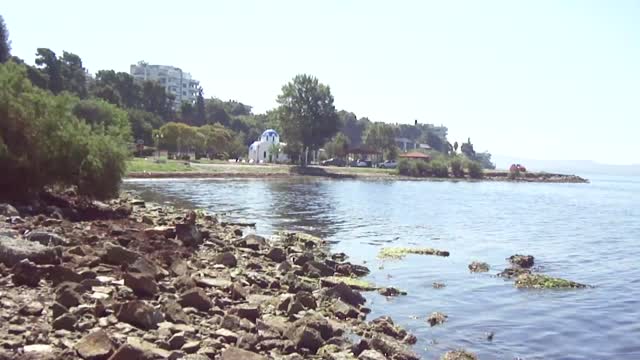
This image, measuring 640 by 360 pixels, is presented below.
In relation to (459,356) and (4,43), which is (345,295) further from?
(4,43)

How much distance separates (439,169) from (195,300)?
451 feet

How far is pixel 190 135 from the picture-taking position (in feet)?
400

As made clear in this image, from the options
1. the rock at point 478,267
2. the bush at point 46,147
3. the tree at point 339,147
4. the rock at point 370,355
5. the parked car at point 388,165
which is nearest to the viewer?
the rock at point 370,355

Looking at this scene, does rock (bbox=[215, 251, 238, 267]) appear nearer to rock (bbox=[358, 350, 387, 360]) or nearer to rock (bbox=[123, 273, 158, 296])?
rock (bbox=[123, 273, 158, 296])

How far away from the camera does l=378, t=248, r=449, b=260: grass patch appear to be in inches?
1127

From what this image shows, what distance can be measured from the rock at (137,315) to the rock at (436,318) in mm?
8210

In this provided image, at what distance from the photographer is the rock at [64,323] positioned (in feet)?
34.4

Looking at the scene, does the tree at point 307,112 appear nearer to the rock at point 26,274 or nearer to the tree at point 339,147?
the tree at point 339,147

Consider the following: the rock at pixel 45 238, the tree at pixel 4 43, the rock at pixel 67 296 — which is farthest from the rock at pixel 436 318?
the tree at pixel 4 43

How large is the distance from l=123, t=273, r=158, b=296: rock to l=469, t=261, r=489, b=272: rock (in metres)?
16.1

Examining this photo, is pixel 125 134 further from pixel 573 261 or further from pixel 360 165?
pixel 360 165

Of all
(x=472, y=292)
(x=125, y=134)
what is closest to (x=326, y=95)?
(x=125, y=134)

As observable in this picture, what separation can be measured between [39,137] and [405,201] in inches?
1898

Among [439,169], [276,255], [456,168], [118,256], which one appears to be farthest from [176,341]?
[456,168]
